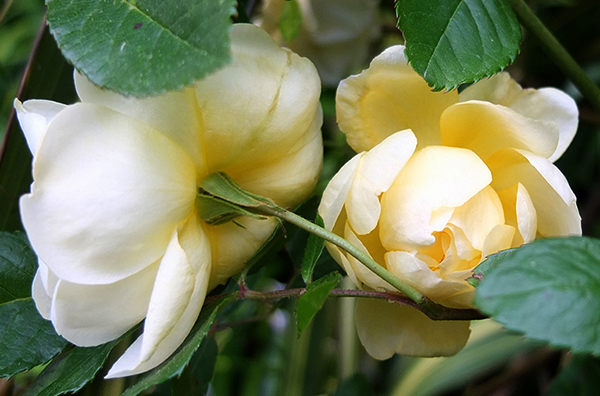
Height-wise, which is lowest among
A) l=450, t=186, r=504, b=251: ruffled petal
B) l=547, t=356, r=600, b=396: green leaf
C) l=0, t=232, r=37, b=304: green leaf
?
l=547, t=356, r=600, b=396: green leaf

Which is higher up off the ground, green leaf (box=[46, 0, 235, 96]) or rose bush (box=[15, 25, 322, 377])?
green leaf (box=[46, 0, 235, 96])

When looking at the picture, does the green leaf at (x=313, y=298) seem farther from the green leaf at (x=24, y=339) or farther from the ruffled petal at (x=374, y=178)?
the green leaf at (x=24, y=339)

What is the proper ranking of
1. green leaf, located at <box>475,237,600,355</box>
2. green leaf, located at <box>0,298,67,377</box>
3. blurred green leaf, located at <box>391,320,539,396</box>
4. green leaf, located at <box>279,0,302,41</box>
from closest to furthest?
green leaf, located at <box>475,237,600,355</box> < green leaf, located at <box>0,298,67,377</box> < green leaf, located at <box>279,0,302,41</box> < blurred green leaf, located at <box>391,320,539,396</box>

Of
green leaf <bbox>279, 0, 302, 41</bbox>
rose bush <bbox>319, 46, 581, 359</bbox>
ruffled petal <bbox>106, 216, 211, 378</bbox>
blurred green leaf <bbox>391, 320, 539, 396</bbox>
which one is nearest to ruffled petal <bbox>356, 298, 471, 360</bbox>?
rose bush <bbox>319, 46, 581, 359</bbox>

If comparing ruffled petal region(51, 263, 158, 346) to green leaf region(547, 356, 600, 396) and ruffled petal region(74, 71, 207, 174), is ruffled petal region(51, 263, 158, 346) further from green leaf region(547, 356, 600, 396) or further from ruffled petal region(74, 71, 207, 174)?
green leaf region(547, 356, 600, 396)

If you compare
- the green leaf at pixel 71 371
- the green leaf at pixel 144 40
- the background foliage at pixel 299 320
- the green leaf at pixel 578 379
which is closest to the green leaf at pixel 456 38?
the background foliage at pixel 299 320

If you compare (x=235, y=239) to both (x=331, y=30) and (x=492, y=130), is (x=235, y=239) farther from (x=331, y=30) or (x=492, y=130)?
(x=331, y=30)

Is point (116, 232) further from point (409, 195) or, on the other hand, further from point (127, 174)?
point (409, 195)
